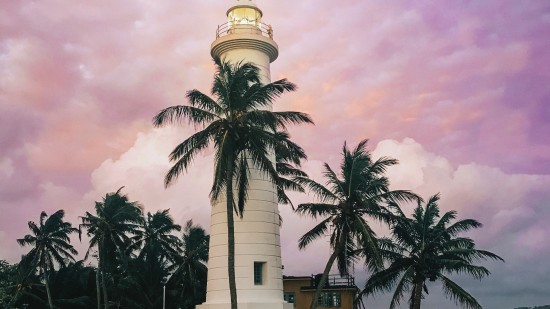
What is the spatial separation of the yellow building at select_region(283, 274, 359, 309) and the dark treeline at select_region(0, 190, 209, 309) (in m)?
8.16

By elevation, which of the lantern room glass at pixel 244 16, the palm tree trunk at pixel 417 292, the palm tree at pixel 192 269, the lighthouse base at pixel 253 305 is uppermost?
the lantern room glass at pixel 244 16

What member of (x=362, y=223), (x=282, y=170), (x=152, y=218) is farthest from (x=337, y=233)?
(x=152, y=218)

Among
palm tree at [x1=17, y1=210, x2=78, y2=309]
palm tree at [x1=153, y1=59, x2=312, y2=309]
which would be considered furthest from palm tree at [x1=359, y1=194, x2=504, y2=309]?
palm tree at [x1=17, y1=210, x2=78, y2=309]

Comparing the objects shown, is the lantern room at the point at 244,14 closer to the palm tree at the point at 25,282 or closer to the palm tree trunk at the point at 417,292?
the palm tree trunk at the point at 417,292

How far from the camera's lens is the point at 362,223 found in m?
35.4

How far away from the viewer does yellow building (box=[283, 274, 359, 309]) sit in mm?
52750

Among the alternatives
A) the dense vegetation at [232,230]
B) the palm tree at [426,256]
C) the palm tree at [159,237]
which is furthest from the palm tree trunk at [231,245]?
the palm tree at [159,237]

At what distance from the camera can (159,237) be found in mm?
61969

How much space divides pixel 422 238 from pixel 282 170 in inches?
483

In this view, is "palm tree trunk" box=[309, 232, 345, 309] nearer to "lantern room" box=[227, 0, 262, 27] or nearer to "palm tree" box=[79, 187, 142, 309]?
"lantern room" box=[227, 0, 262, 27]

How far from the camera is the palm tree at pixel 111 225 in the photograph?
5625 cm

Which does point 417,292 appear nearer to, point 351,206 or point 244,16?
point 351,206

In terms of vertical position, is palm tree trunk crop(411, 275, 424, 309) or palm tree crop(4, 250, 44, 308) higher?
palm tree crop(4, 250, 44, 308)

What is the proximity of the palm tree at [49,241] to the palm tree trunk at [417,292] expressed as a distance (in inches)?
1471
